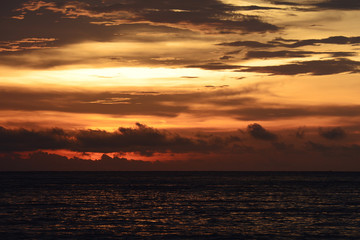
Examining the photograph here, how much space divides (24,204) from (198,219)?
120 feet

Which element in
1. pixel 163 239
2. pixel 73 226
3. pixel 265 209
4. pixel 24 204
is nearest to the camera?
pixel 163 239

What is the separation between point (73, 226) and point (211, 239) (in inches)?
732

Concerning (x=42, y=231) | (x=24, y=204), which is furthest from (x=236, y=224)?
(x=24, y=204)

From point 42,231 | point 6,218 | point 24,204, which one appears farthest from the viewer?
point 24,204

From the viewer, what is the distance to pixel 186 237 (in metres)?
52.3

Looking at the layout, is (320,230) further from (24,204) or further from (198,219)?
(24,204)

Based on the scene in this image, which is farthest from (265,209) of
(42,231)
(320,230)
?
(42,231)

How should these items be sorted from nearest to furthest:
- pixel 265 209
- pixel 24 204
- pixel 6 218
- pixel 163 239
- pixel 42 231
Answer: pixel 163 239 → pixel 42 231 → pixel 6 218 → pixel 265 209 → pixel 24 204

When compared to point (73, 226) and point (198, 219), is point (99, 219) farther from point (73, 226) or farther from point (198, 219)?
point (198, 219)

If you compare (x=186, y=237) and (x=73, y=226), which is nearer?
(x=186, y=237)

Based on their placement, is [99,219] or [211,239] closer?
[211,239]

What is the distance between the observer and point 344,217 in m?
68.4

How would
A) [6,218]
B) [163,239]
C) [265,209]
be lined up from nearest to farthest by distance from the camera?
[163,239]
[6,218]
[265,209]

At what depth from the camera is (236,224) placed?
6147 centimetres
